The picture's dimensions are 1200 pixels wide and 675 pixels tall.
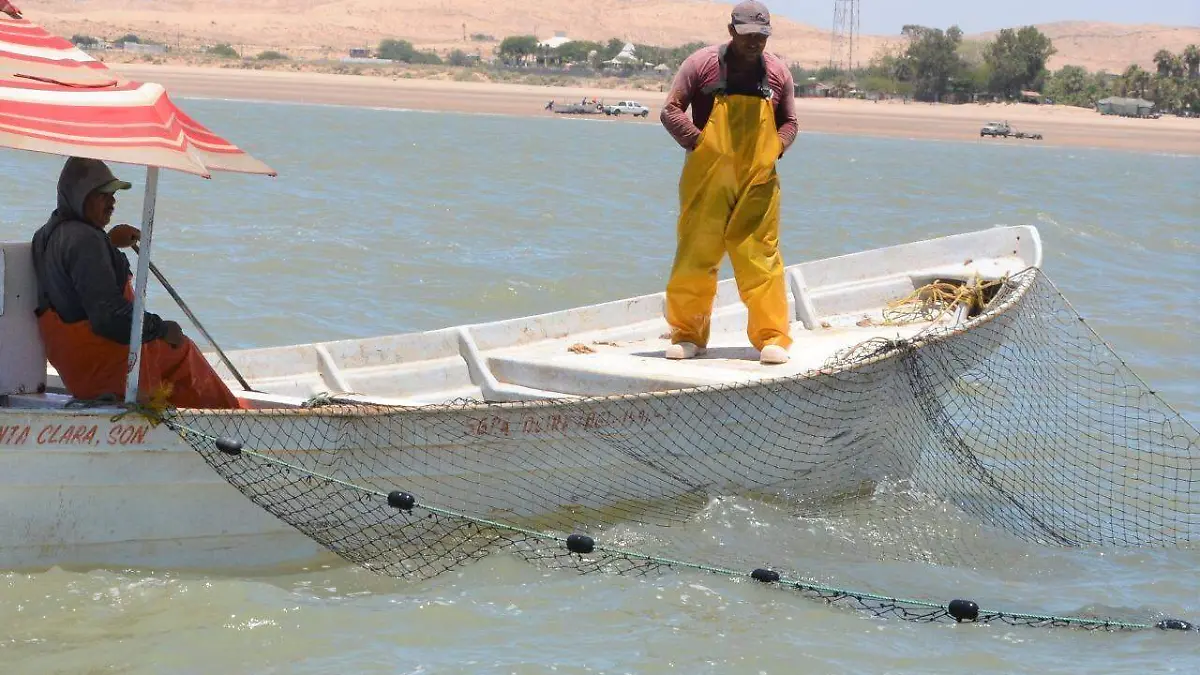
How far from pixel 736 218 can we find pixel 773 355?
784mm

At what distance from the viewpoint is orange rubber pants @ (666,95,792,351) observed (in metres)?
8.73

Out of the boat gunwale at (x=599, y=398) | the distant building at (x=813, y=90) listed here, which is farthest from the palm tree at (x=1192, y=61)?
the boat gunwale at (x=599, y=398)

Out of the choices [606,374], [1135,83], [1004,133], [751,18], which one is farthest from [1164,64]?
[606,374]

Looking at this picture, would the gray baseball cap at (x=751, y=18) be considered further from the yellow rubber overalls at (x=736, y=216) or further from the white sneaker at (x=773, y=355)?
the white sneaker at (x=773, y=355)

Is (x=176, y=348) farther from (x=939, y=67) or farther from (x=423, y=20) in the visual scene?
(x=423, y=20)

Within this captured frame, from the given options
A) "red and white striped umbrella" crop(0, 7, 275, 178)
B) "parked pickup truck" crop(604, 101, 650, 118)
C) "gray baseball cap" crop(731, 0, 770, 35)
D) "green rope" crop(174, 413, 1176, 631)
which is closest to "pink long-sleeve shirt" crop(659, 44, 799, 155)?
"gray baseball cap" crop(731, 0, 770, 35)

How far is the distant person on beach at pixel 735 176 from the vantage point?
8688mm

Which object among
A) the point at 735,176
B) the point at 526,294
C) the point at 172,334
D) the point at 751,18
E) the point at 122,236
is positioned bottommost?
the point at 526,294

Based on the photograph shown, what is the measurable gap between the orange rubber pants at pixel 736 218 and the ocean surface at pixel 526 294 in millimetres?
1646

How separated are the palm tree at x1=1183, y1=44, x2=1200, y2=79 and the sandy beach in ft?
26.6

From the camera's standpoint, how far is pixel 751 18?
27.5 ft

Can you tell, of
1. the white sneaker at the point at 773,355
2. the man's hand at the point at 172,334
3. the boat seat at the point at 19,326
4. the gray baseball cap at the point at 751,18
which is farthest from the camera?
the white sneaker at the point at 773,355

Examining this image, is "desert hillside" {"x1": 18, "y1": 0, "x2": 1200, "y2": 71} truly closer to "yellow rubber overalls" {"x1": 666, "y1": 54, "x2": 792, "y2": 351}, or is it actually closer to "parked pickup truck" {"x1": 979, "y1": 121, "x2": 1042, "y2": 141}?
"parked pickup truck" {"x1": 979, "y1": 121, "x2": 1042, "y2": 141}

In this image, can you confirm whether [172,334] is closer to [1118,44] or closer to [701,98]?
[701,98]
